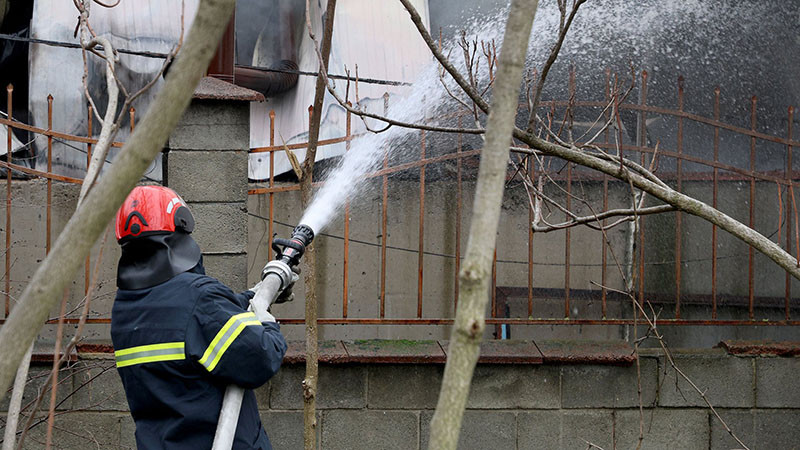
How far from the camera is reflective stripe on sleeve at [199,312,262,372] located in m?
2.82

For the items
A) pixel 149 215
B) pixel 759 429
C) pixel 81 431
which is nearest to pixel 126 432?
pixel 81 431

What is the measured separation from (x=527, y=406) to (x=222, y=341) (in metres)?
2.26

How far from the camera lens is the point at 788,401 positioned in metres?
4.76

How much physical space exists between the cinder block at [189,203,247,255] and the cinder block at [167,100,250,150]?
0.30m

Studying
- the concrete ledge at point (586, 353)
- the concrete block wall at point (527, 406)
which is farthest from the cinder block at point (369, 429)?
the concrete ledge at point (586, 353)

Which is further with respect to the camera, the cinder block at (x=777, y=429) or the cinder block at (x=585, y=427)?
the cinder block at (x=777, y=429)

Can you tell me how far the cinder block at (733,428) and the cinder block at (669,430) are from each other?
5 centimetres

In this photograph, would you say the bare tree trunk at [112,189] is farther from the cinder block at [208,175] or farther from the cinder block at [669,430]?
the cinder block at [669,430]

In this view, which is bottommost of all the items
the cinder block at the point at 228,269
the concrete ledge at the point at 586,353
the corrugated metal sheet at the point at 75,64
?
the concrete ledge at the point at 586,353

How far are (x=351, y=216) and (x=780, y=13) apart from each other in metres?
4.71

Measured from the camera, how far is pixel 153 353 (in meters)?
2.89

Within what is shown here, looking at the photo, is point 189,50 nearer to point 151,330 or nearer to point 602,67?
point 151,330

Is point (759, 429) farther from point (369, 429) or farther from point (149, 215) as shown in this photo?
point (149, 215)

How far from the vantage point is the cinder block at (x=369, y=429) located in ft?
14.9
